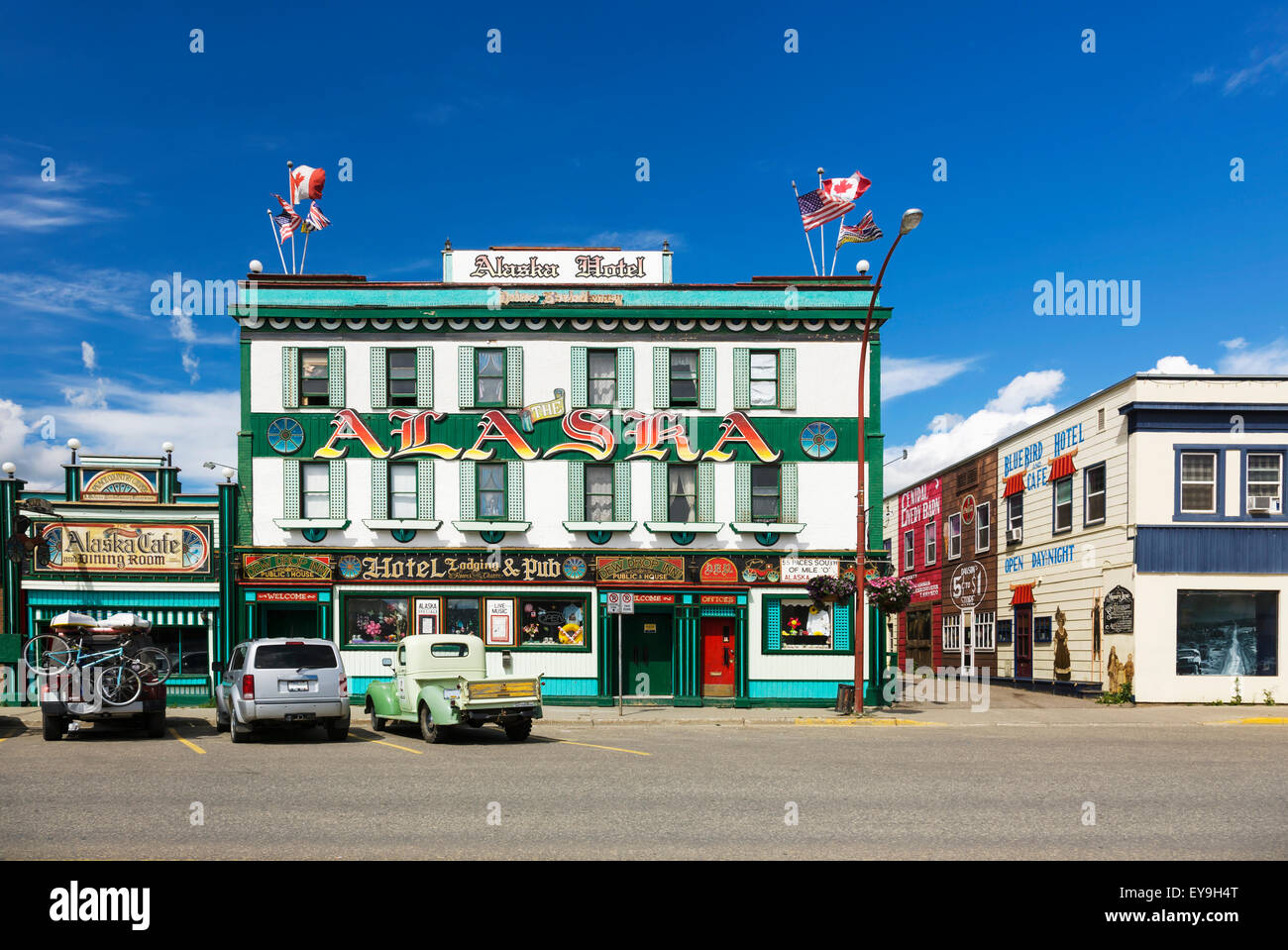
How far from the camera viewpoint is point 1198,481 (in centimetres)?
2741

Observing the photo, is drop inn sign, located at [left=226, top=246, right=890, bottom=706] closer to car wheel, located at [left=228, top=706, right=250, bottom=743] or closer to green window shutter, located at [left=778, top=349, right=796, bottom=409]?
green window shutter, located at [left=778, top=349, right=796, bottom=409]

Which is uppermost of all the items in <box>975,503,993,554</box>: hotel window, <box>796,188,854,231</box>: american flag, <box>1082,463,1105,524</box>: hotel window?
<box>796,188,854,231</box>: american flag

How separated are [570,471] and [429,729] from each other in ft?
36.7

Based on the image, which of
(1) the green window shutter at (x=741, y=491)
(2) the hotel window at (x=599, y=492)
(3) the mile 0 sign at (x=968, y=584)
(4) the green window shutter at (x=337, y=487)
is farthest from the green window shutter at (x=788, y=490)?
(3) the mile 0 sign at (x=968, y=584)

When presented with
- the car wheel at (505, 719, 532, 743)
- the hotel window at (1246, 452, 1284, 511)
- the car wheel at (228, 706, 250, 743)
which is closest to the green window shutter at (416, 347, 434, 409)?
the car wheel at (228, 706, 250, 743)

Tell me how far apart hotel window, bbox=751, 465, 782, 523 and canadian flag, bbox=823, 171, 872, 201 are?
24.0 feet

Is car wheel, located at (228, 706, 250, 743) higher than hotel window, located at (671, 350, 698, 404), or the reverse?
hotel window, located at (671, 350, 698, 404)

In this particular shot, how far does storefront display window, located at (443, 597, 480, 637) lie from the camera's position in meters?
29.0

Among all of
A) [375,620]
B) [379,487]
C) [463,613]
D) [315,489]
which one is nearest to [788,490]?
[463,613]

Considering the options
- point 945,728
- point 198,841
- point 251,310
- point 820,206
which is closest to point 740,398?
point 820,206

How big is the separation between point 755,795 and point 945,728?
39.2 ft

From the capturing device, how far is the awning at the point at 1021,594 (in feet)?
112

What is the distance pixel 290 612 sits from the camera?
95.5 ft
